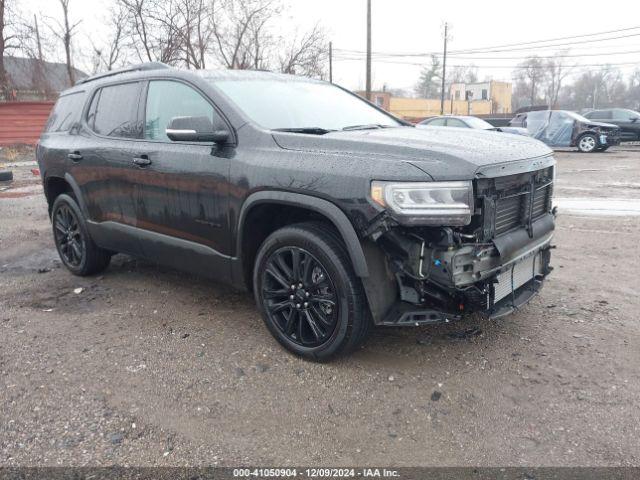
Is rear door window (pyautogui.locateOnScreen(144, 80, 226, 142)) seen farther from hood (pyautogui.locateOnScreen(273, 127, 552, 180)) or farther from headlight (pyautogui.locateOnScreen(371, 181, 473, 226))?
headlight (pyautogui.locateOnScreen(371, 181, 473, 226))

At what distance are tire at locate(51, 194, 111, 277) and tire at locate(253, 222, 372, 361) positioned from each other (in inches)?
91.3

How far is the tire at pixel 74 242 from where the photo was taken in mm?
5047

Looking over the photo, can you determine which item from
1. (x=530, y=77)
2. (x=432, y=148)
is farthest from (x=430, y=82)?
(x=432, y=148)

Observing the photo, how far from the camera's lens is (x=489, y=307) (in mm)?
3047

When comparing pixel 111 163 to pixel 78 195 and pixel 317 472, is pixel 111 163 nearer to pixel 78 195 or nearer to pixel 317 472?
pixel 78 195

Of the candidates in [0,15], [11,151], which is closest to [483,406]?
[11,151]

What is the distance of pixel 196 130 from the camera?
3.46 meters

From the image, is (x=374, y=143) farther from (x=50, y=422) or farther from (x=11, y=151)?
(x=11, y=151)

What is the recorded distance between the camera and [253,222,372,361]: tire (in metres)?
3.07

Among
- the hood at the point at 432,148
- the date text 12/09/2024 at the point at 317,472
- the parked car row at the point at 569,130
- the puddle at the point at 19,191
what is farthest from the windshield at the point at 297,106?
the parked car row at the point at 569,130

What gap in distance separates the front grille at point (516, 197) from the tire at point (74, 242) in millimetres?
3705

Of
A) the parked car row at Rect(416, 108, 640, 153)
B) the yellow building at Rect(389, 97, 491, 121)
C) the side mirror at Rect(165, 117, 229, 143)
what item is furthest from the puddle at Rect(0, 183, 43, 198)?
the yellow building at Rect(389, 97, 491, 121)

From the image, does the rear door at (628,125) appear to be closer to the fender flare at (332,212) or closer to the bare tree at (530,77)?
the fender flare at (332,212)

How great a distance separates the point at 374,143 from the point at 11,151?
2115 centimetres
